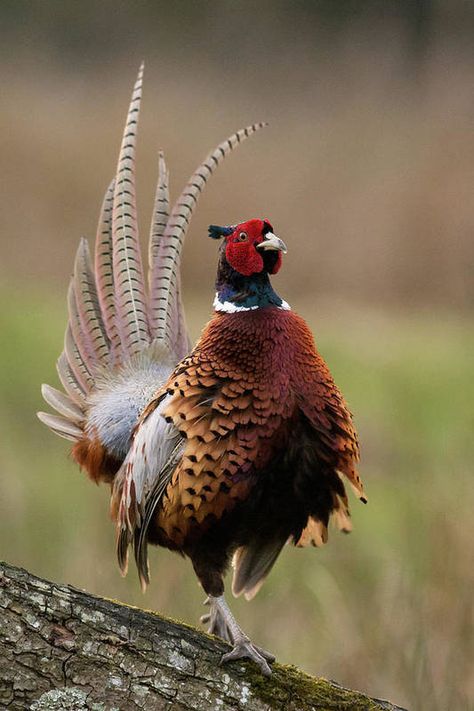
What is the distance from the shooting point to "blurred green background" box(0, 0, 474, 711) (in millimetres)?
7484

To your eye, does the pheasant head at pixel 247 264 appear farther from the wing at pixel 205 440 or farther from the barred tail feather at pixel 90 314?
the barred tail feather at pixel 90 314

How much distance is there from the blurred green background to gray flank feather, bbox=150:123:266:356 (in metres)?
1.68

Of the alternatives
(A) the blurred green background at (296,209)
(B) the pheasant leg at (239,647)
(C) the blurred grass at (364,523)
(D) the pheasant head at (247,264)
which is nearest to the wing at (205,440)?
(D) the pheasant head at (247,264)

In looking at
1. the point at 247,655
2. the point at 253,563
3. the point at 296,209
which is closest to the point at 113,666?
the point at 247,655

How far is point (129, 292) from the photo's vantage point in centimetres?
511

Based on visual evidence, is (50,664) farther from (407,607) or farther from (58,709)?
(407,607)

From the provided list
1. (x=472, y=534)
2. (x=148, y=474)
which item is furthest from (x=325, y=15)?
(x=148, y=474)

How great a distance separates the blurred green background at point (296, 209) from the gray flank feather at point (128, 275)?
1625 millimetres

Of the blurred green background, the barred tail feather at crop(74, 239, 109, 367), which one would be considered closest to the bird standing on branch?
the barred tail feather at crop(74, 239, 109, 367)

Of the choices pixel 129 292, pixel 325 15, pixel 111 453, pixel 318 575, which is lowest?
pixel 318 575

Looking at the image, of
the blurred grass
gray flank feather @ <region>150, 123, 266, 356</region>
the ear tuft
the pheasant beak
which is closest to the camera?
the pheasant beak

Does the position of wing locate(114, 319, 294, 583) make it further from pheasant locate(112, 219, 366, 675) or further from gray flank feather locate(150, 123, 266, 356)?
gray flank feather locate(150, 123, 266, 356)

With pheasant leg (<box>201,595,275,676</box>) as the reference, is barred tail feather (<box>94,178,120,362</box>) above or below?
above

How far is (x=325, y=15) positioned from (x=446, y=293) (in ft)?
12.1
